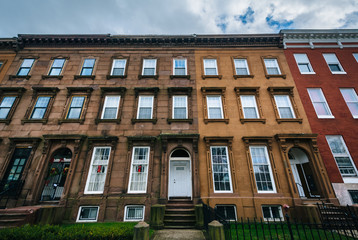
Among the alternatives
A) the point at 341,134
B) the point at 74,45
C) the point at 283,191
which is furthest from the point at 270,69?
the point at 74,45

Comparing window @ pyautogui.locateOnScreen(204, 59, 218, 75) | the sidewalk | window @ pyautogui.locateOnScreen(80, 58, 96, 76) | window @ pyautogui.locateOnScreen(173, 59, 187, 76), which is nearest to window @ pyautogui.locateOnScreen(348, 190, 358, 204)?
the sidewalk

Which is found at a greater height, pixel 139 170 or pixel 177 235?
pixel 139 170

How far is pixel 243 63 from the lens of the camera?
14.6 metres

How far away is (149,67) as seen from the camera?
1445 centimetres

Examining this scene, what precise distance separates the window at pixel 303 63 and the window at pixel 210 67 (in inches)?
284

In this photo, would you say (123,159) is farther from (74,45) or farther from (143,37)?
(74,45)

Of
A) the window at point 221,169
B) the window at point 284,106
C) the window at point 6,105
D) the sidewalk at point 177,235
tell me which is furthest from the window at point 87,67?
the window at point 284,106

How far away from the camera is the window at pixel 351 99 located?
12.5 meters

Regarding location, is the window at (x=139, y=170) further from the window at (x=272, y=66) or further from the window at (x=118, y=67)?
the window at (x=272, y=66)

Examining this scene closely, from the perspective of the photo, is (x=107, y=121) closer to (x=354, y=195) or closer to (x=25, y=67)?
(x=25, y=67)

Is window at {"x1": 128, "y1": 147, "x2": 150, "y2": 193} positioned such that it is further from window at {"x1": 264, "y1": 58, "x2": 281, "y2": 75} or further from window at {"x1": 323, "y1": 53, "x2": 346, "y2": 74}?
window at {"x1": 323, "y1": 53, "x2": 346, "y2": 74}

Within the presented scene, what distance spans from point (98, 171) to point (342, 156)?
16.4 m

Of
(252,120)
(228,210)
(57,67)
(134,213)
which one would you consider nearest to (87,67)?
(57,67)

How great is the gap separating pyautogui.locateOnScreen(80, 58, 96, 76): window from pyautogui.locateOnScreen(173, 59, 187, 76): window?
718 centimetres
